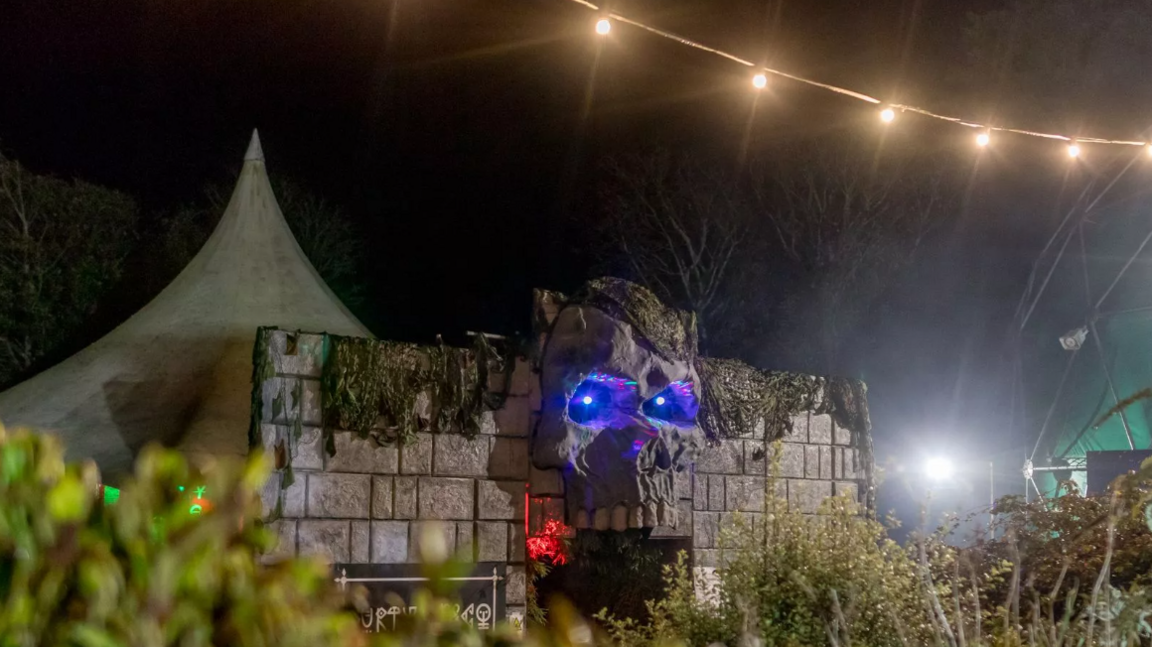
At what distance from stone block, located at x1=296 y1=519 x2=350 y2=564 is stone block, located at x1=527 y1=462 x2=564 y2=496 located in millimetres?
1249

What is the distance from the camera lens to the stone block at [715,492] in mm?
6945

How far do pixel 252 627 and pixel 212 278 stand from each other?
674 cm

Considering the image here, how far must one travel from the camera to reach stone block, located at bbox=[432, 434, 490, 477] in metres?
5.90

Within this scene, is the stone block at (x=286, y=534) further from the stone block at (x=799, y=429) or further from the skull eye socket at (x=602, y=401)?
the stone block at (x=799, y=429)

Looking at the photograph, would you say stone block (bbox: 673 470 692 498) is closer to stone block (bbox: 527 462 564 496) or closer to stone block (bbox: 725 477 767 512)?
stone block (bbox: 725 477 767 512)

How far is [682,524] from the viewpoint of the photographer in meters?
6.73

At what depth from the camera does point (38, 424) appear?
21.8 ft

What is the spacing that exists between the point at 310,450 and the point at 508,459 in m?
1.27

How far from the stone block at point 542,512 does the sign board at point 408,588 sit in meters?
0.36

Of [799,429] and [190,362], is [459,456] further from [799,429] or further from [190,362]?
[799,429]

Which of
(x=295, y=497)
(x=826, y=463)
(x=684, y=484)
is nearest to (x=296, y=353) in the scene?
(x=295, y=497)

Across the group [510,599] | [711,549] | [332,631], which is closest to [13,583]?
[332,631]

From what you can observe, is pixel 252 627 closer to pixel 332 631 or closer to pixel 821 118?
pixel 332 631

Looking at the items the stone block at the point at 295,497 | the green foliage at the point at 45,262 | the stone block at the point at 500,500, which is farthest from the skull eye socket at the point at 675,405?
the green foliage at the point at 45,262
